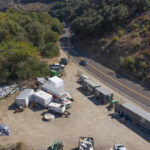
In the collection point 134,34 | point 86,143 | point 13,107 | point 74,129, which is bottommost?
point 74,129

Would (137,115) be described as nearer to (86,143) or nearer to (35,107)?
(86,143)

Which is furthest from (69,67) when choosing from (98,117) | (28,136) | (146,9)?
(146,9)

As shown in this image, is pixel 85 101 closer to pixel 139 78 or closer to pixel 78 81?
pixel 78 81

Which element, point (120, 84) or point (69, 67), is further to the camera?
point (69, 67)

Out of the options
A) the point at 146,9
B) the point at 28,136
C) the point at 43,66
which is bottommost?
the point at 28,136

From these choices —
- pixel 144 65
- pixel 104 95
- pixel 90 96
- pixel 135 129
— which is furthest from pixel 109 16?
pixel 135 129

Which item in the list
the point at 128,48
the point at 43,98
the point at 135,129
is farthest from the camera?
the point at 128,48
